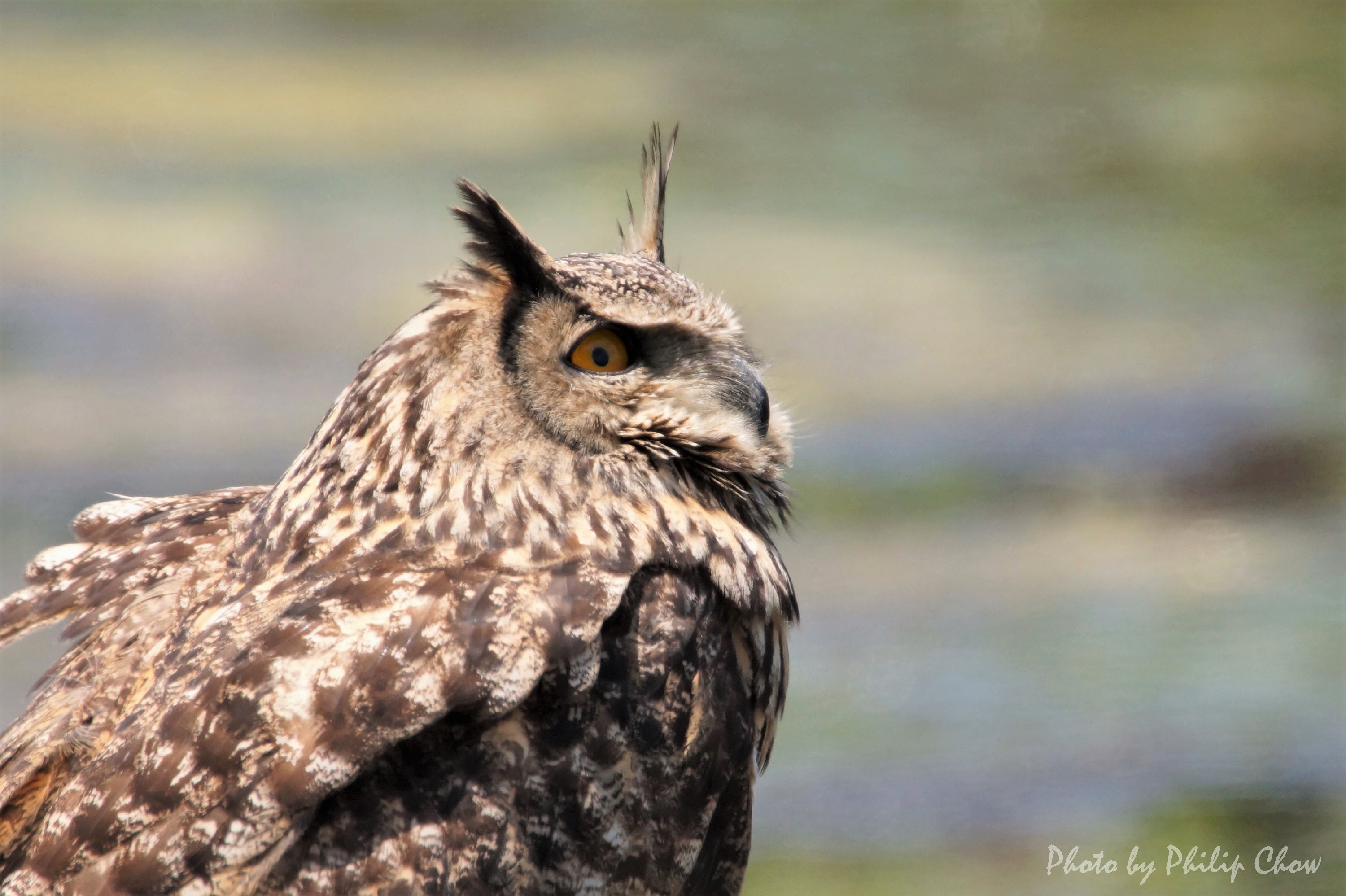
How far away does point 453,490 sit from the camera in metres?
2.18

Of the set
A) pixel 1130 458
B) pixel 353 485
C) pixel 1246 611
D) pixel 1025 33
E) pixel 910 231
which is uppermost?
pixel 1025 33

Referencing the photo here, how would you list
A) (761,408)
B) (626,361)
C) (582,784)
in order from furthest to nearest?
(761,408)
(626,361)
(582,784)

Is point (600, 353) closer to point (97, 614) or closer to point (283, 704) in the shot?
point (283, 704)

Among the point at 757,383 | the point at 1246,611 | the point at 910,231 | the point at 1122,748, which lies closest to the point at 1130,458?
the point at 1246,611

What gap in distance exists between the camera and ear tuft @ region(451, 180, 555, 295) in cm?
221

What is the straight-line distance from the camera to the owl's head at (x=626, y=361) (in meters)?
2.22

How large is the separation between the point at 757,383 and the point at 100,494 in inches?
249

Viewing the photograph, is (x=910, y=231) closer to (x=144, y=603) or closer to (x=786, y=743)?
(x=786, y=743)

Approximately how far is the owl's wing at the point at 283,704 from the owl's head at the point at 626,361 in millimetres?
293

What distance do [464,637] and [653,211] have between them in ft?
3.72

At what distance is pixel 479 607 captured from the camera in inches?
80.7
